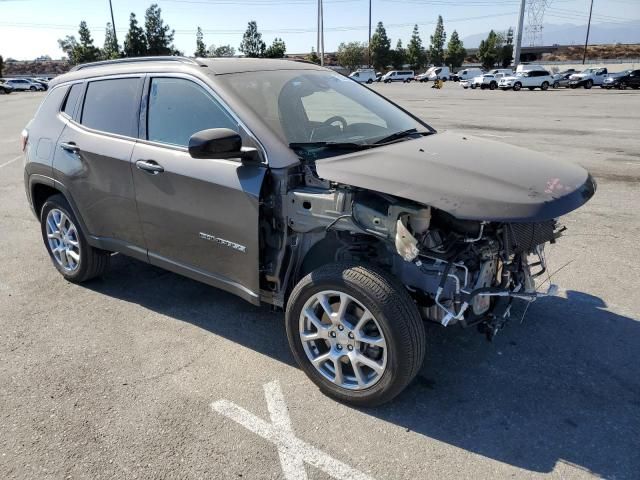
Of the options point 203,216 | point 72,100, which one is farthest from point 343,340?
point 72,100

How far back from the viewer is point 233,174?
3.35 m

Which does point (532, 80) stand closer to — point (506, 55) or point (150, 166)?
point (150, 166)

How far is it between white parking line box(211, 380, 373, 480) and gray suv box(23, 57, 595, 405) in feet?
0.94

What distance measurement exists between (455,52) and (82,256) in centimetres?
10658

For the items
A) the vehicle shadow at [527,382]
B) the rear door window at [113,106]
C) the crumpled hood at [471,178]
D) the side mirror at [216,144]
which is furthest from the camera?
the rear door window at [113,106]

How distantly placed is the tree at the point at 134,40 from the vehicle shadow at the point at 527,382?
2931 inches

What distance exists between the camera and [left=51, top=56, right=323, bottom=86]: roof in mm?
3787

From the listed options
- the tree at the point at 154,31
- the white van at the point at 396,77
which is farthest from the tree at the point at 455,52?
the tree at the point at 154,31

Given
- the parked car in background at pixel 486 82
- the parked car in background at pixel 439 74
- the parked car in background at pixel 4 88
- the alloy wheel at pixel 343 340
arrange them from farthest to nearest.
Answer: the parked car in background at pixel 439 74 < the parked car in background at pixel 4 88 < the parked car in background at pixel 486 82 < the alloy wheel at pixel 343 340

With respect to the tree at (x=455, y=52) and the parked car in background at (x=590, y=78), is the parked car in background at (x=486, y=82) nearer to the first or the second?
the parked car in background at (x=590, y=78)

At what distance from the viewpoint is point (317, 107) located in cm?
420

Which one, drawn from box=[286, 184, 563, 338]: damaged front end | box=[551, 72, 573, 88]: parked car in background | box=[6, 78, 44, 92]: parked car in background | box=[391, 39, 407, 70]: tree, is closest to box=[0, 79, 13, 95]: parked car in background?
box=[6, 78, 44, 92]: parked car in background

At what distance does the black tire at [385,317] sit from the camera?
2.80 m

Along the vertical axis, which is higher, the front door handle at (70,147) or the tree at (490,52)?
the tree at (490,52)
